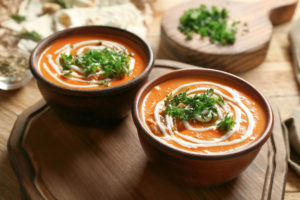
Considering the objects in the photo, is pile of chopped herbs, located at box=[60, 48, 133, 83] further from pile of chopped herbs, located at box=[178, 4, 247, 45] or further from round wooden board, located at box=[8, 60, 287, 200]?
pile of chopped herbs, located at box=[178, 4, 247, 45]

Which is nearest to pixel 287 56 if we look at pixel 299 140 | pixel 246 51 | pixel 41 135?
pixel 246 51

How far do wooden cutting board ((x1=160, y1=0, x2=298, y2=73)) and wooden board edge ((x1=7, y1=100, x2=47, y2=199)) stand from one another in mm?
1314

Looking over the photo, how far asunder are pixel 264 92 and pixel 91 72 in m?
1.50

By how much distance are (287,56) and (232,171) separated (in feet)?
6.47

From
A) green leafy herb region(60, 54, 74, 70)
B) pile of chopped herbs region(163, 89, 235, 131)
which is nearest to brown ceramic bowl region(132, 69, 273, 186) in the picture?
pile of chopped herbs region(163, 89, 235, 131)

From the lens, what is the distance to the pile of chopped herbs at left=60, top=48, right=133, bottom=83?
208 cm

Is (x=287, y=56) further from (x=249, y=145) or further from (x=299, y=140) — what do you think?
(x=249, y=145)

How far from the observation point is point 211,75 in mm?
2086

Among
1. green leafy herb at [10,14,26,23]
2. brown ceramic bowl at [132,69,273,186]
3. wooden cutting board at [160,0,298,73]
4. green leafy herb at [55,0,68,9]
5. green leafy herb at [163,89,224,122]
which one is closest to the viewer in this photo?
brown ceramic bowl at [132,69,273,186]

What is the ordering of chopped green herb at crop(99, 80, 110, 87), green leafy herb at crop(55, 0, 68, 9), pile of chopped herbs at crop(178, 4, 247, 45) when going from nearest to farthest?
chopped green herb at crop(99, 80, 110, 87), pile of chopped herbs at crop(178, 4, 247, 45), green leafy herb at crop(55, 0, 68, 9)

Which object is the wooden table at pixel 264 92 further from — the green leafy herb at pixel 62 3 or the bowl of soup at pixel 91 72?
the green leafy herb at pixel 62 3

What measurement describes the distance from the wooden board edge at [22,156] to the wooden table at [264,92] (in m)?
0.14

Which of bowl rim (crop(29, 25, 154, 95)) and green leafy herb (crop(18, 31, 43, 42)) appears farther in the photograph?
green leafy herb (crop(18, 31, 43, 42))

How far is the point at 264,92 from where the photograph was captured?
111 inches
